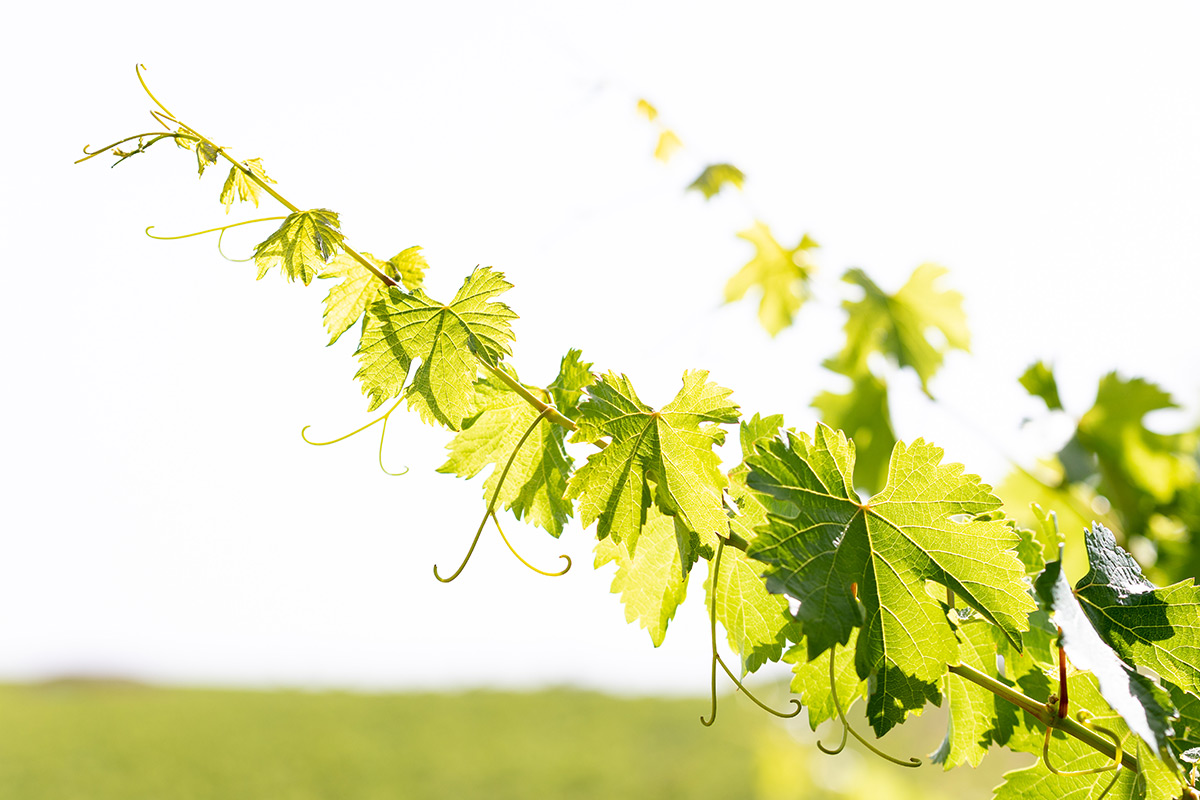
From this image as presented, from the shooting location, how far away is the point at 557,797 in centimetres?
651

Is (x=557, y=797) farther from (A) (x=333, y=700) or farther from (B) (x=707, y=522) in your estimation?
A: (B) (x=707, y=522)

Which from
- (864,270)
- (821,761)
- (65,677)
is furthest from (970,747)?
(65,677)

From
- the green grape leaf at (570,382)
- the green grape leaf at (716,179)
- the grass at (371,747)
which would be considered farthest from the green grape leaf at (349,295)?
the grass at (371,747)

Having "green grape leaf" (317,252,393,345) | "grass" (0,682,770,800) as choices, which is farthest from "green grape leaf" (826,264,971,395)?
"grass" (0,682,770,800)

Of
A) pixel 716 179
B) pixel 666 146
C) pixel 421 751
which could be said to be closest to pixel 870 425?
pixel 716 179

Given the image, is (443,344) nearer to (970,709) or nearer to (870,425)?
(970,709)

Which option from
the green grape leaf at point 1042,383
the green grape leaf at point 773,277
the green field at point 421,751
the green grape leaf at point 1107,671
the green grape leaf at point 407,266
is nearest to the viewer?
the green grape leaf at point 1107,671

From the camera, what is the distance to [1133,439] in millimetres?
1182

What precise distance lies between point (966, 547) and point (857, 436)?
934 millimetres

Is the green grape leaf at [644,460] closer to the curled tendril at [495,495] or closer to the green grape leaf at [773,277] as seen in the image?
the curled tendril at [495,495]

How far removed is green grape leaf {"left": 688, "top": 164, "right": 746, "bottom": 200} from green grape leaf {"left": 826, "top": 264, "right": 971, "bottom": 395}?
22 centimetres

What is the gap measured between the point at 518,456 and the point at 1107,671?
Answer: 1.01ft

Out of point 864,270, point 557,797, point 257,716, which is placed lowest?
point 557,797

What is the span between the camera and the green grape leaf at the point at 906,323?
1192 millimetres
